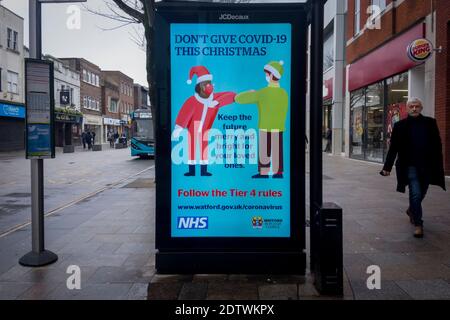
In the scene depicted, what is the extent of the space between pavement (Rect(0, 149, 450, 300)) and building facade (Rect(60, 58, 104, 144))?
46847 millimetres

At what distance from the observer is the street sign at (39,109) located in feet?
15.2

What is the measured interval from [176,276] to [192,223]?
0.57 m

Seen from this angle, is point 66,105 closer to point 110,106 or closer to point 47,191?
point 110,106

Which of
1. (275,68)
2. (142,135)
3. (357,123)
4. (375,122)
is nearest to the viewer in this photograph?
(275,68)

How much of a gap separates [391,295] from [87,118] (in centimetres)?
5393

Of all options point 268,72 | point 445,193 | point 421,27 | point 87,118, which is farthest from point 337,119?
point 87,118

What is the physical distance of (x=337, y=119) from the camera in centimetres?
2533

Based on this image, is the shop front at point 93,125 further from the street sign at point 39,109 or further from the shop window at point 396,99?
the street sign at point 39,109

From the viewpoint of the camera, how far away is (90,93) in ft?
182

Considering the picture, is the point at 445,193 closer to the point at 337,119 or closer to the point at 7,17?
the point at 337,119

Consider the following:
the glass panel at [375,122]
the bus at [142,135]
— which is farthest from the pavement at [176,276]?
the bus at [142,135]

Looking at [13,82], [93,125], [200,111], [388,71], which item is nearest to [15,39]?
[13,82]

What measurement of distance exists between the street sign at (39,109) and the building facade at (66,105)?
40.9 m

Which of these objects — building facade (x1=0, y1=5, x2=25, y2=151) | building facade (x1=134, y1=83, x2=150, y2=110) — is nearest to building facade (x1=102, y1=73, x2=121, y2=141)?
building facade (x1=134, y1=83, x2=150, y2=110)
